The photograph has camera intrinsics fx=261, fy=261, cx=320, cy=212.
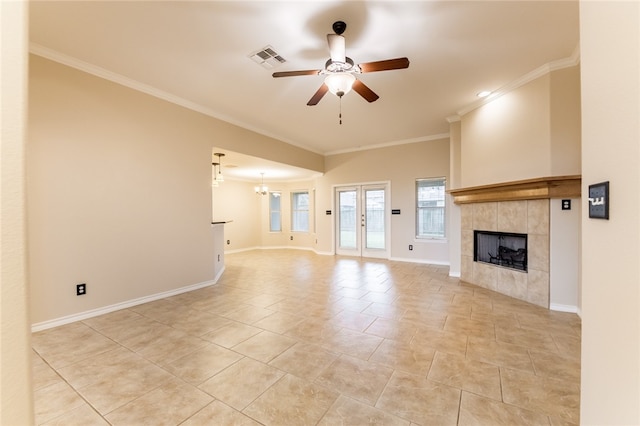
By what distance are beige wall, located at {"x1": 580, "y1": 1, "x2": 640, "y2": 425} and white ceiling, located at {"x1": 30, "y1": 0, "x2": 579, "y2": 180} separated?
1.77 m

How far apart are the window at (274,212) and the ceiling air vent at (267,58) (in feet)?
20.9

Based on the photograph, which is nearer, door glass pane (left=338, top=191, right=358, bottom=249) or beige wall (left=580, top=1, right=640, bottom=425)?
beige wall (left=580, top=1, right=640, bottom=425)

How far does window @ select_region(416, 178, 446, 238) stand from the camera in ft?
19.7

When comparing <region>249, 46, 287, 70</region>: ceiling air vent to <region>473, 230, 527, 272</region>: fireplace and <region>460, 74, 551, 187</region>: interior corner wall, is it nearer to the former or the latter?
<region>460, 74, 551, 187</region>: interior corner wall

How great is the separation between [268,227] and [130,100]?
618 centimetres

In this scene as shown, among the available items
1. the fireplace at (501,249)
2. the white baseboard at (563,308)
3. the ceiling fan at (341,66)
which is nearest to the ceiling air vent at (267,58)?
the ceiling fan at (341,66)

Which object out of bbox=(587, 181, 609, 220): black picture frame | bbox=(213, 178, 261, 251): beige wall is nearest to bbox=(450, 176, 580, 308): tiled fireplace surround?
bbox=(587, 181, 609, 220): black picture frame

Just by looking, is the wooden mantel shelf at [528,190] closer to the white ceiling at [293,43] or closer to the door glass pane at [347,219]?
the white ceiling at [293,43]

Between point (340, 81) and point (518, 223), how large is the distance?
3.16 metres

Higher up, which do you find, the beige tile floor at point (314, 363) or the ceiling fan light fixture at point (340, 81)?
the ceiling fan light fixture at point (340, 81)

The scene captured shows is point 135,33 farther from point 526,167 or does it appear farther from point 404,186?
point 404,186

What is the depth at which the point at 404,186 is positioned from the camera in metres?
6.33

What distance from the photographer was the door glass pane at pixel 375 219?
6844 millimetres

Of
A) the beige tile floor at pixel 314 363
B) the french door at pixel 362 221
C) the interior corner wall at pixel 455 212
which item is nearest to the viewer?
the beige tile floor at pixel 314 363
